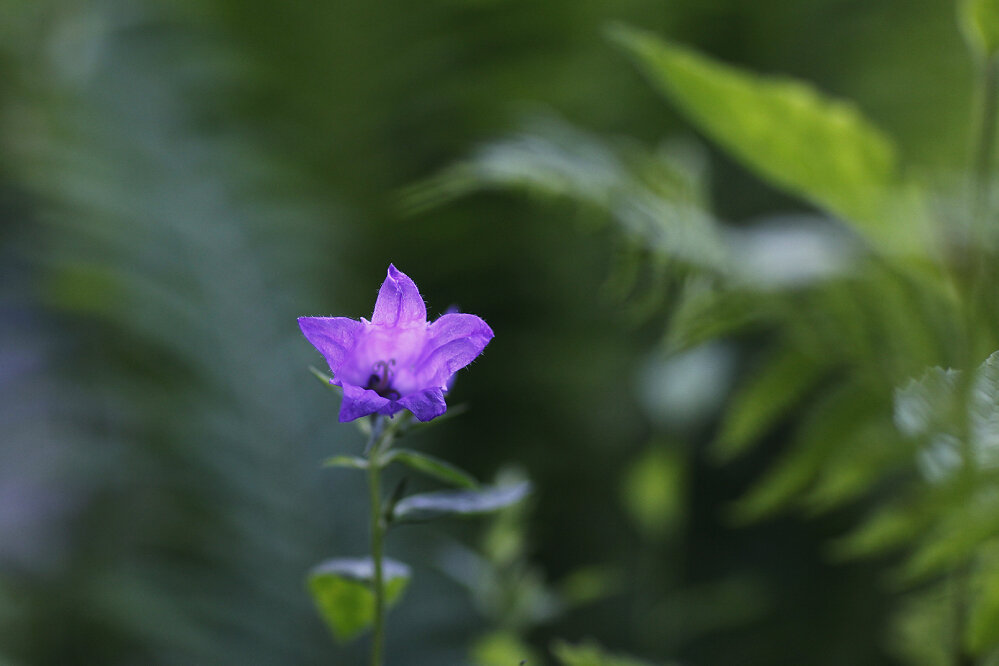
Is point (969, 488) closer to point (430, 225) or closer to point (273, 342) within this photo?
point (273, 342)

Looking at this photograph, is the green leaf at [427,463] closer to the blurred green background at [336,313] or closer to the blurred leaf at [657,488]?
the blurred green background at [336,313]

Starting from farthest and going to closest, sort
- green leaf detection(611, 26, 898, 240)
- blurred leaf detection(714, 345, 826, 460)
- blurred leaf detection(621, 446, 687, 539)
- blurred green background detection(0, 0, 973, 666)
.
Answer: blurred green background detection(0, 0, 973, 666), blurred leaf detection(621, 446, 687, 539), blurred leaf detection(714, 345, 826, 460), green leaf detection(611, 26, 898, 240)

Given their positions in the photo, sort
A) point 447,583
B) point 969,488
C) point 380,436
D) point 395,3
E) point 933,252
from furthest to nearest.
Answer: point 395,3, point 447,583, point 933,252, point 969,488, point 380,436

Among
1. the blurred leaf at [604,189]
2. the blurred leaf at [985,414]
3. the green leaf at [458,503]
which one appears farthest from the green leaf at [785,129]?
the green leaf at [458,503]

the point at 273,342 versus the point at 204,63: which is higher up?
the point at 204,63

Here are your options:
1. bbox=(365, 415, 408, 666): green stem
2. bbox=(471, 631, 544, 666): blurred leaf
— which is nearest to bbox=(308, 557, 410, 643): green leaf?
bbox=(365, 415, 408, 666): green stem

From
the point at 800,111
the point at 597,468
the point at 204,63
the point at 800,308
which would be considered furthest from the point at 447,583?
the point at 204,63

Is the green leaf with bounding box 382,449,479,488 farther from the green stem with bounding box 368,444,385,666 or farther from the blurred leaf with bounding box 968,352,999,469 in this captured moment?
the blurred leaf with bounding box 968,352,999,469
